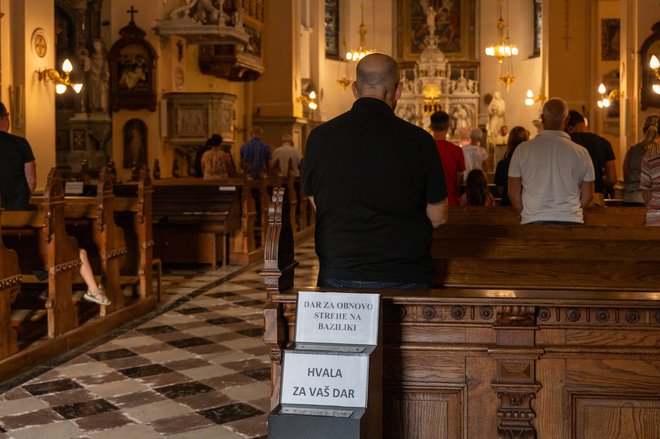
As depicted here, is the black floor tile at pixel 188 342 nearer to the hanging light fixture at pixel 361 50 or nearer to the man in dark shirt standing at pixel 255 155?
the man in dark shirt standing at pixel 255 155

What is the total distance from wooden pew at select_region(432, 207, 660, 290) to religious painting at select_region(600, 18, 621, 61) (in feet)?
58.9

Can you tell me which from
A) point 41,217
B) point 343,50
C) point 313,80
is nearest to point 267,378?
point 41,217

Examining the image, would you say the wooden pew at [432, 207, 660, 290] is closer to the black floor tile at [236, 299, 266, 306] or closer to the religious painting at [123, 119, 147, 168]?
the black floor tile at [236, 299, 266, 306]

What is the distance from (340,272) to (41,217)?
4.35 meters

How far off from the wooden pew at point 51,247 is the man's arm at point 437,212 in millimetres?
3963

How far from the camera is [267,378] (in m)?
6.46

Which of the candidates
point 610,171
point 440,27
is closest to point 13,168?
point 610,171

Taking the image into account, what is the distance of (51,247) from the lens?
23.7 ft

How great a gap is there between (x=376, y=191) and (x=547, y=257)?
76.4 inches

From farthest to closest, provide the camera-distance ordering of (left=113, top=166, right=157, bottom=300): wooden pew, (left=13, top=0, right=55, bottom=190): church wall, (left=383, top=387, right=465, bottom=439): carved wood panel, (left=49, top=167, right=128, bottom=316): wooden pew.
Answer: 1. (left=13, top=0, right=55, bottom=190): church wall
2. (left=113, top=166, right=157, bottom=300): wooden pew
3. (left=49, top=167, right=128, bottom=316): wooden pew
4. (left=383, top=387, right=465, bottom=439): carved wood panel

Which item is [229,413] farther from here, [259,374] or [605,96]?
[605,96]

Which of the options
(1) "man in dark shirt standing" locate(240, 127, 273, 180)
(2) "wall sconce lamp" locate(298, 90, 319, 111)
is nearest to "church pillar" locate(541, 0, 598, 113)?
(2) "wall sconce lamp" locate(298, 90, 319, 111)

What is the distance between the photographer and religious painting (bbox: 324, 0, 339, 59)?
33531 mm

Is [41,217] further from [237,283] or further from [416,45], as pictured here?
[416,45]
